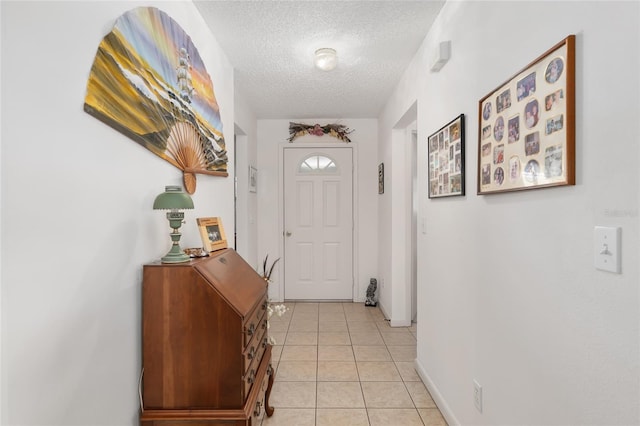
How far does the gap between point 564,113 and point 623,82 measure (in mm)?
181

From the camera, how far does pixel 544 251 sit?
42.9 inches

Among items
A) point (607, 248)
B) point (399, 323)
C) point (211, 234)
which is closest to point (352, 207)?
point (399, 323)

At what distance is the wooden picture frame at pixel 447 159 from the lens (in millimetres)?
1737

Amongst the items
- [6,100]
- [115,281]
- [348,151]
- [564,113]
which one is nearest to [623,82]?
[564,113]

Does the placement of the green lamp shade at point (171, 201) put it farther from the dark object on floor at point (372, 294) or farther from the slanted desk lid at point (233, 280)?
the dark object on floor at point (372, 294)

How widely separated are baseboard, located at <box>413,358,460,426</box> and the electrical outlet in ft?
0.98

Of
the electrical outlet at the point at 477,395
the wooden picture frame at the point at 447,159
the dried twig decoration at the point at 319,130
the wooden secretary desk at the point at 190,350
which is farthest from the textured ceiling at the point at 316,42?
the electrical outlet at the point at 477,395

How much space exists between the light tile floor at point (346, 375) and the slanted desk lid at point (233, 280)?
878 mm

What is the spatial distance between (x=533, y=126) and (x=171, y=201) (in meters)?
1.32

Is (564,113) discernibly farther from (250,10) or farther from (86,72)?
(250,10)

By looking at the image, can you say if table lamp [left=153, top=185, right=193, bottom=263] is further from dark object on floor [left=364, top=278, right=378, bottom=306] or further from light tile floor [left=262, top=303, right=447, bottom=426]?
dark object on floor [left=364, top=278, right=378, bottom=306]

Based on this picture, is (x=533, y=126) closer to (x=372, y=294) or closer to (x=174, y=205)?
(x=174, y=205)

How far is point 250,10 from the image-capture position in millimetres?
1976

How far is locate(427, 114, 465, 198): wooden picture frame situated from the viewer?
174 cm
